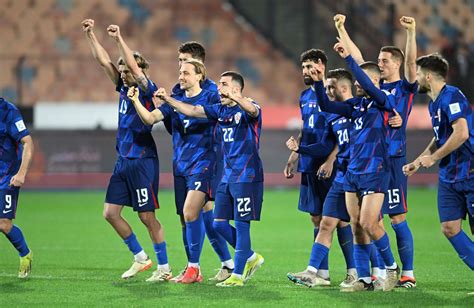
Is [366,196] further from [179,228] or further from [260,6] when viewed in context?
[260,6]

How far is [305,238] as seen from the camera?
13852mm

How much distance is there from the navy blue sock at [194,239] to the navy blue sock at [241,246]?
1.92ft

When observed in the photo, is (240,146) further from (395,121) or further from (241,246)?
(395,121)

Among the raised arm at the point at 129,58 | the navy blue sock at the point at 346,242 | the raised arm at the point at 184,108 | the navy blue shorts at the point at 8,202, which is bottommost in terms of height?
the navy blue sock at the point at 346,242

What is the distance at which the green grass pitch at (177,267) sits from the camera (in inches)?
322

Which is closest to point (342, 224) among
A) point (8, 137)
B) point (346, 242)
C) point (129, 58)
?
point (346, 242)

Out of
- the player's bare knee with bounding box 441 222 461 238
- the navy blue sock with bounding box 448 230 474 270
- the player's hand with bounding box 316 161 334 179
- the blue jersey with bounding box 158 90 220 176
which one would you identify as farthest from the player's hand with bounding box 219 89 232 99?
the navy blue sock with bounding box 448 230 474 270

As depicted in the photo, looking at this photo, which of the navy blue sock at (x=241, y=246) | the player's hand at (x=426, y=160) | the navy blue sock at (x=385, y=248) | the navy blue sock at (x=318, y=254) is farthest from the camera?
the navy blue sock at (x=318, y=254)

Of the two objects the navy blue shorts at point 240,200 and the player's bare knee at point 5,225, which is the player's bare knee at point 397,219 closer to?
the navy blue shorts at point 240,200

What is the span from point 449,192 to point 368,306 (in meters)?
1.49

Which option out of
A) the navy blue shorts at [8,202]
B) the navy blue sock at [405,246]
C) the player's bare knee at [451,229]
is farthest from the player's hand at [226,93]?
the navy blue shorts at [8,202]

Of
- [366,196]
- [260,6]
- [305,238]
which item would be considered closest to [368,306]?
[366,196]

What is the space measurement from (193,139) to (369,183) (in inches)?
84.0

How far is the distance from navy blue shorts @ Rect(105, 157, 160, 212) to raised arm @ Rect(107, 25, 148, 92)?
870 millimetres
